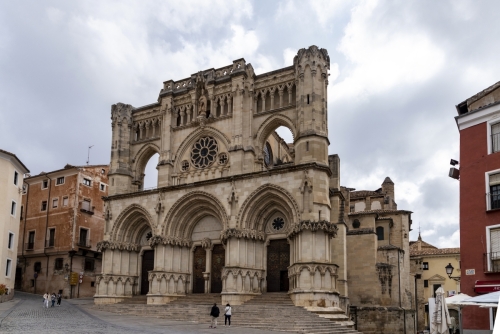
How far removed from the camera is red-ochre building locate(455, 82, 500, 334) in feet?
69.4

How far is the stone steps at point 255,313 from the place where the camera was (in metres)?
25.3

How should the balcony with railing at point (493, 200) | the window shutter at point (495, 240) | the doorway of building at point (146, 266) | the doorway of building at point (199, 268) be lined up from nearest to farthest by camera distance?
the window shutter at point (495, 240)
the balcony with railing at point (493, 200)
the doorway of building at point (199, 268)
the doorway of building at point (146, 266)

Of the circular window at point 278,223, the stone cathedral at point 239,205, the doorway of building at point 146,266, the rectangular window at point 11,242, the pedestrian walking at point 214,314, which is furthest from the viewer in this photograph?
the rectangular window at point 11,242

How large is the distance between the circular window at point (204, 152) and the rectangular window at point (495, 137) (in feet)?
59.9

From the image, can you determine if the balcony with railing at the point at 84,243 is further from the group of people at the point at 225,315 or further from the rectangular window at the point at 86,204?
the group of people at the point at 225,315

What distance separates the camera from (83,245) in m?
46.8

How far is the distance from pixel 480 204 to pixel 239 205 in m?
14.4

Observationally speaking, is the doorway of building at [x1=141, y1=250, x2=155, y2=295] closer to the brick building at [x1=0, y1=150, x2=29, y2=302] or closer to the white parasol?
the brick building at [x1=0, y1=150, x2=29, y2=302]

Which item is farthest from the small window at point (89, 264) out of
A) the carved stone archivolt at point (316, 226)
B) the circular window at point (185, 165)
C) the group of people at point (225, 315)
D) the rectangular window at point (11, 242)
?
the carved stone archivolt at point (316, 226)

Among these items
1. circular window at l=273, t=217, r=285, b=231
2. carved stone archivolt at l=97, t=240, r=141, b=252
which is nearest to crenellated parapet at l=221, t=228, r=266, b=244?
circular window at l=273, t=217, r=285, b=231

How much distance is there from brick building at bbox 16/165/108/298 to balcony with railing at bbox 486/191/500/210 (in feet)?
115

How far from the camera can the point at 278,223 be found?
106 feet

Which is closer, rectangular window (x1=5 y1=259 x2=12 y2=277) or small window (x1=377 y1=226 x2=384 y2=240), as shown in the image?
rectangular window (x1=5 y1=259 x2=12 y2=277)

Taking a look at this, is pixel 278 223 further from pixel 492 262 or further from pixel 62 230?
pixel 62 230
